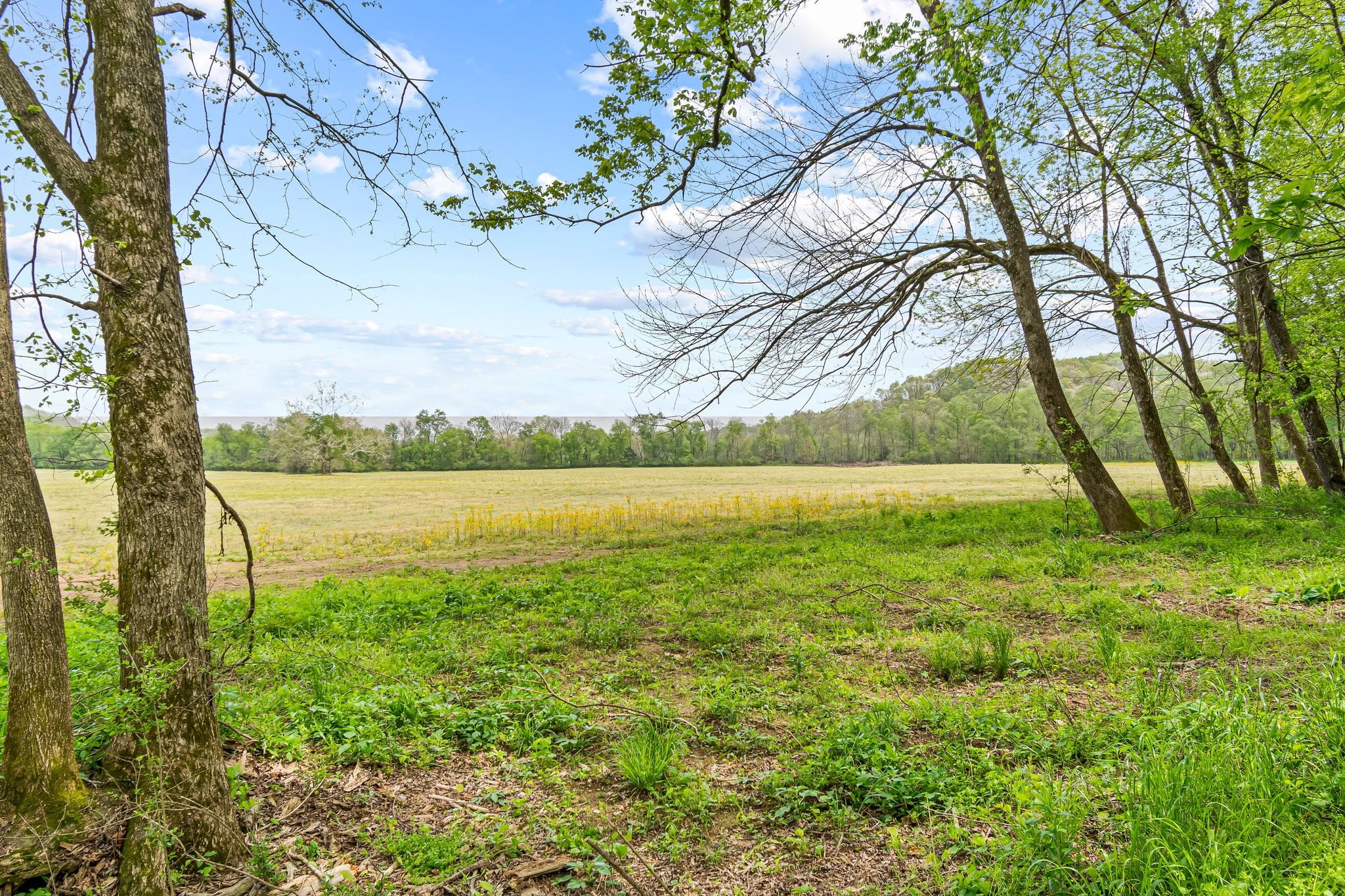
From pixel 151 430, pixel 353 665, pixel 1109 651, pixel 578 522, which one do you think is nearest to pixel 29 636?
pixel 151 430

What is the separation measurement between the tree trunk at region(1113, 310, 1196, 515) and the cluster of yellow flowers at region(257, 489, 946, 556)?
775 centimetres

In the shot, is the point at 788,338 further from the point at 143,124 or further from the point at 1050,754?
the point at 143,124

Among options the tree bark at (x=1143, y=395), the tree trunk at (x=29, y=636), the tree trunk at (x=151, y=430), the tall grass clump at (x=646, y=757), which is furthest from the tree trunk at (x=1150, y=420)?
the tree trunk at (x=29, y=636)

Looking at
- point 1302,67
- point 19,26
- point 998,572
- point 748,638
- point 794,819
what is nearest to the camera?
point 794,819

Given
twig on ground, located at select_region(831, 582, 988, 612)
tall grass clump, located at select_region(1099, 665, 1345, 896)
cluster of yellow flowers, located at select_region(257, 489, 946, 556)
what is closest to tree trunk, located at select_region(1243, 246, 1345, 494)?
twig on ground, located at select_region(831, 582, 988, 612)

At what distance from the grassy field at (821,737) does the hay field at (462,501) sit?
2180 millimetres

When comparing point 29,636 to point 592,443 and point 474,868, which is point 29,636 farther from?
point 592,443

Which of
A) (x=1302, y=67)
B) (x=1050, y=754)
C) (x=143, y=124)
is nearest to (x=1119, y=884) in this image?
(x=1050, y=754)

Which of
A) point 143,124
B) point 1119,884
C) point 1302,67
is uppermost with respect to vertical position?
point 1302,67

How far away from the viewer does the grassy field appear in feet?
9.02

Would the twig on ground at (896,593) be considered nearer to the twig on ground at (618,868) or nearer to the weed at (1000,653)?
the weed at (1000,653)

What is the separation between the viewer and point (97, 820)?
3.05 m

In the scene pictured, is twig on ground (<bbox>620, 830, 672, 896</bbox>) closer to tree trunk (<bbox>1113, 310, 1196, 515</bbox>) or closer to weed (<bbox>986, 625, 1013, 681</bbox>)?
weed (<bbox>986, 625, 1013, 681</bbox>)

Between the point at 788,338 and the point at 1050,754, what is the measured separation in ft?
23.3
